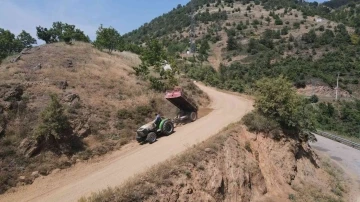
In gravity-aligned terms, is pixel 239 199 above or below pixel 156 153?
below

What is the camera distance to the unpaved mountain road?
1586cm

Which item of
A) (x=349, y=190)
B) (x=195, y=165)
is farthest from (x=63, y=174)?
(x=349, y=190)

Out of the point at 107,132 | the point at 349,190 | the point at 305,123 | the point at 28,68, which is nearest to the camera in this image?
the point at 107,132

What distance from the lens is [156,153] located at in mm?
19891

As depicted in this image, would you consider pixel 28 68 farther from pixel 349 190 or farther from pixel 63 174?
pixel 349 190

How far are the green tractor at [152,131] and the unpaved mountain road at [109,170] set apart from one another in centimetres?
50

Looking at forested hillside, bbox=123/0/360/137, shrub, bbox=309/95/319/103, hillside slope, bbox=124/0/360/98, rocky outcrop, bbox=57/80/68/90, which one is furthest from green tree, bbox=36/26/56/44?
shrub, bbox=309/95/319/103

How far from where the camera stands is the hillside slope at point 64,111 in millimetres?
18984

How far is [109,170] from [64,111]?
5.70m

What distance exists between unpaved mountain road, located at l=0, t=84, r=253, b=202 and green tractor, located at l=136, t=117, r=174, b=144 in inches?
19.6

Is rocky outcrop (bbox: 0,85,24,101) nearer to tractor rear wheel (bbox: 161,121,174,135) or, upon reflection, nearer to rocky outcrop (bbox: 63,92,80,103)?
rocky outcrop (bbox: 63,92,80,103)

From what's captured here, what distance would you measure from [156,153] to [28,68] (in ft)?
58.2

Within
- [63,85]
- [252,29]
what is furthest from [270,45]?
[63,85]

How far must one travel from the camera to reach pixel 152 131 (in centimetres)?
2281
